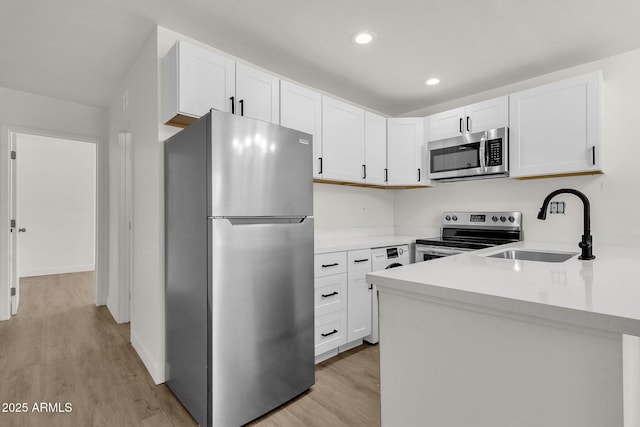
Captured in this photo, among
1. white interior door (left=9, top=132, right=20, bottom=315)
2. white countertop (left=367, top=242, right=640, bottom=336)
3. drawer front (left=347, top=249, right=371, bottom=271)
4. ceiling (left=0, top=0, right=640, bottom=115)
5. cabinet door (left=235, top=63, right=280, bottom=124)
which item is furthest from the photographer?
white interior door (left=9, top=132, right=20, bottom=315)

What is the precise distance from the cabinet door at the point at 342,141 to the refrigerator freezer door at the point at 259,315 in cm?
103

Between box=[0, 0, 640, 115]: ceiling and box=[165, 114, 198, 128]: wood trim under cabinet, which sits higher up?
box=[0, 0, 640, 115]: ceiling

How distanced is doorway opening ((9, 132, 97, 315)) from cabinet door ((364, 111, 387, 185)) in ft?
15.6

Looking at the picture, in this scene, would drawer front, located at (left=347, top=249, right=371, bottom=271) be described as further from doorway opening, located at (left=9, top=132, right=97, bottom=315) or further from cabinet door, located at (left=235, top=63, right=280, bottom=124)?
doorway opening, located at (left=9, top=132, right=97, bottom=315)

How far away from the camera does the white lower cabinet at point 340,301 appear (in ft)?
7.86

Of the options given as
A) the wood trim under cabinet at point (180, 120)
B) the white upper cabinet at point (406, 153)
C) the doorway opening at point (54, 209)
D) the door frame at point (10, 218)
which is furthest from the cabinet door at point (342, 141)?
the doorway opening at point (54, 209)

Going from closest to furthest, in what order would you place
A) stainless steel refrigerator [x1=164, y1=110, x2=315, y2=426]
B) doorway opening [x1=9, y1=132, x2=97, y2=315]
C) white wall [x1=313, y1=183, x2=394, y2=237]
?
stainless steel refrigerator [x1=164, y1=110, x2=315, y2=426]
white wall [x1=313, y1=183, x2=394, y2=237]
doorway opening [x1=9, y1=132, x2=97, y2=315]

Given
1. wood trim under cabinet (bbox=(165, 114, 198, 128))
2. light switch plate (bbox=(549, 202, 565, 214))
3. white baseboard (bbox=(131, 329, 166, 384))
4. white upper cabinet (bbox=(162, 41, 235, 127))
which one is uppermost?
white upper cabinet (bbox=(162, 41, 235, 127))

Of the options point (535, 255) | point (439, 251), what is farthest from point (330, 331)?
point (535, 255)

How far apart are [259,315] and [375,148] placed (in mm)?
2218

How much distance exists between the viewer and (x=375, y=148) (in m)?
3.35

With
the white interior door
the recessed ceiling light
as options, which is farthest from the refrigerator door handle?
the white interior door

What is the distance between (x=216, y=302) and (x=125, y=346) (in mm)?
1776

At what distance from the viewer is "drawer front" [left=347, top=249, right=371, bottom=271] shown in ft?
8.52
